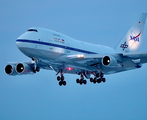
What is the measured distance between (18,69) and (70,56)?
27.6 feet

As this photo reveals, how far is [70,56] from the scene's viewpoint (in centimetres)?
4156

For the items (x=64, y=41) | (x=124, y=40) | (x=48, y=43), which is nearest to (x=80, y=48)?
(x=64, y=41)

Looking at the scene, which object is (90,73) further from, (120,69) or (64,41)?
(64,41)

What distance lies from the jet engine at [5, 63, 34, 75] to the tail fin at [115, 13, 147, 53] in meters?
16.4

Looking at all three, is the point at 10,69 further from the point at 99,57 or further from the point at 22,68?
the point at 99,57

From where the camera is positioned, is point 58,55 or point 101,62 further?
point 101,62

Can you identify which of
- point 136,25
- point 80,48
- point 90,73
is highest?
point 136,25

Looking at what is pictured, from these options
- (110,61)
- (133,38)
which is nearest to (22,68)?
(110,61)

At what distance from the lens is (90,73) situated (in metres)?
49.8

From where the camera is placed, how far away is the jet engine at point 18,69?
146 feet

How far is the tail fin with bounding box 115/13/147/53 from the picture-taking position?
52469mm

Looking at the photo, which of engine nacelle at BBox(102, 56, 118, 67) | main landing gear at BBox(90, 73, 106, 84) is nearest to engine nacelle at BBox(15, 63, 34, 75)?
main landing gear at BBox(90, 73, 106, 84)

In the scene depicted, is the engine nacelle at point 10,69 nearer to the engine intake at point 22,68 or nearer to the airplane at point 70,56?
the airplane at point 70,56

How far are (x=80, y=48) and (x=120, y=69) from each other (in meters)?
8.32
